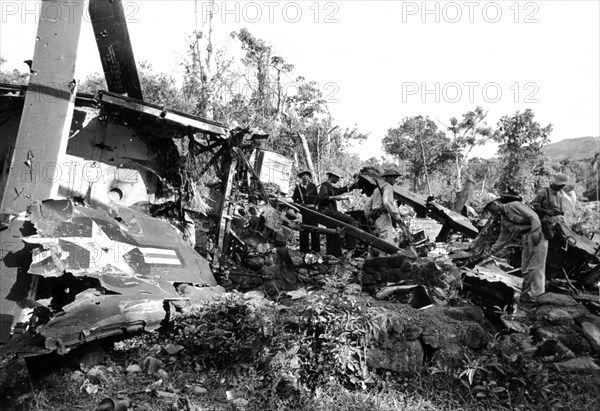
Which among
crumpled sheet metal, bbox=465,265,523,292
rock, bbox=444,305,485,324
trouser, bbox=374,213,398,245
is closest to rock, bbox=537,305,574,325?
crumpled sheet metal, bbox=465,265,523,292

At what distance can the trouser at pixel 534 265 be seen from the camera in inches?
272

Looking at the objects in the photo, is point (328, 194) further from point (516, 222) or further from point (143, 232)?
point (143, 232)

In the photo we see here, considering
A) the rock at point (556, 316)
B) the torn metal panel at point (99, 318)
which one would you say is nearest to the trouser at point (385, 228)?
the rock at point (556, 316)

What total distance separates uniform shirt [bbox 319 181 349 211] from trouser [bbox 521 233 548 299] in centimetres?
389

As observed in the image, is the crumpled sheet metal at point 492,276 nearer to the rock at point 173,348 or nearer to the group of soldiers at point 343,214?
the group of soldiers at point 343,214

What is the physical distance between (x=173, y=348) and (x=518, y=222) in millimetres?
5426

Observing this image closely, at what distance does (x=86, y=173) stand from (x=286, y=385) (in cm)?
609

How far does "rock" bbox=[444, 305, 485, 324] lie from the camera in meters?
5.24

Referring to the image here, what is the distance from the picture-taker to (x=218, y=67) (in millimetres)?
21766

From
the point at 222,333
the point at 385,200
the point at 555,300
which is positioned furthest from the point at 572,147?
the point at 222,333

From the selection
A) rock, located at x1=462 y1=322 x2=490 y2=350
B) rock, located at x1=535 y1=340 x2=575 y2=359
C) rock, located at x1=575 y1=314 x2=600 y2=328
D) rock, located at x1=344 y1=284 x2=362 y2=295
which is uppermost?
rock, located at x1=344 y1=284 x2=362 y2=295

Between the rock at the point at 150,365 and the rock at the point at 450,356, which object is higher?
the rock at the point at 450,356

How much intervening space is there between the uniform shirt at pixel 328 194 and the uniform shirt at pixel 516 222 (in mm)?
3501

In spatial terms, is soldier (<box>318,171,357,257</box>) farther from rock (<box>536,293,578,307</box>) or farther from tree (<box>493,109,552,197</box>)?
tree (<box>493,109,552,197</box>)
